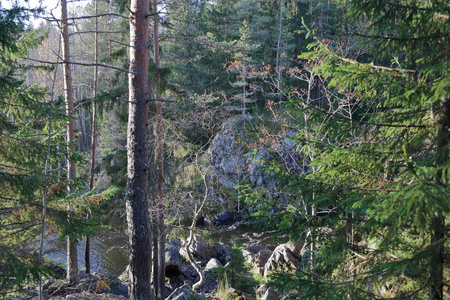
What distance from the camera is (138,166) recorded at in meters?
4.75

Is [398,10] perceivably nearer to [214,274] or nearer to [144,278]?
[144,278]

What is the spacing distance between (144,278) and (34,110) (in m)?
3.80

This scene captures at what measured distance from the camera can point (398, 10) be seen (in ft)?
9.74

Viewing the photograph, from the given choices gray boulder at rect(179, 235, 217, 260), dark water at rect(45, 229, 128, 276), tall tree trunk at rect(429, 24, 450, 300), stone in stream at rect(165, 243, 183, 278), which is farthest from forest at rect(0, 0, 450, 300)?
gray boulder at rect(179, 235, 217, 260)

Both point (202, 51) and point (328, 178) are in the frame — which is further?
point (202, 51)

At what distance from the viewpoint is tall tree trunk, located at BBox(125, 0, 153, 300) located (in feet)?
15.3

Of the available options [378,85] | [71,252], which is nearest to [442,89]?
[378,85]

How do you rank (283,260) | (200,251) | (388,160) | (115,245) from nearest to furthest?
(388,160), (283,260), (200,251), (115,245)

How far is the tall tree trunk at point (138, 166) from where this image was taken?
15.3 ft

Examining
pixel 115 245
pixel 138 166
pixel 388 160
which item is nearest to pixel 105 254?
pixel 115 245

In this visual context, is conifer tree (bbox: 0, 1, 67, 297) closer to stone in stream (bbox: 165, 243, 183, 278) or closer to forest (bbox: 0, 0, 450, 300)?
forest (bbox: 0, 0, 450, 300)

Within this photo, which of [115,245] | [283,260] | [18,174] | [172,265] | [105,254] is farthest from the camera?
[115,245]

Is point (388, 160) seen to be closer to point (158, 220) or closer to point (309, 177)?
point (309, 177)

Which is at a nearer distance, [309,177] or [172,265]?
[309,177]
